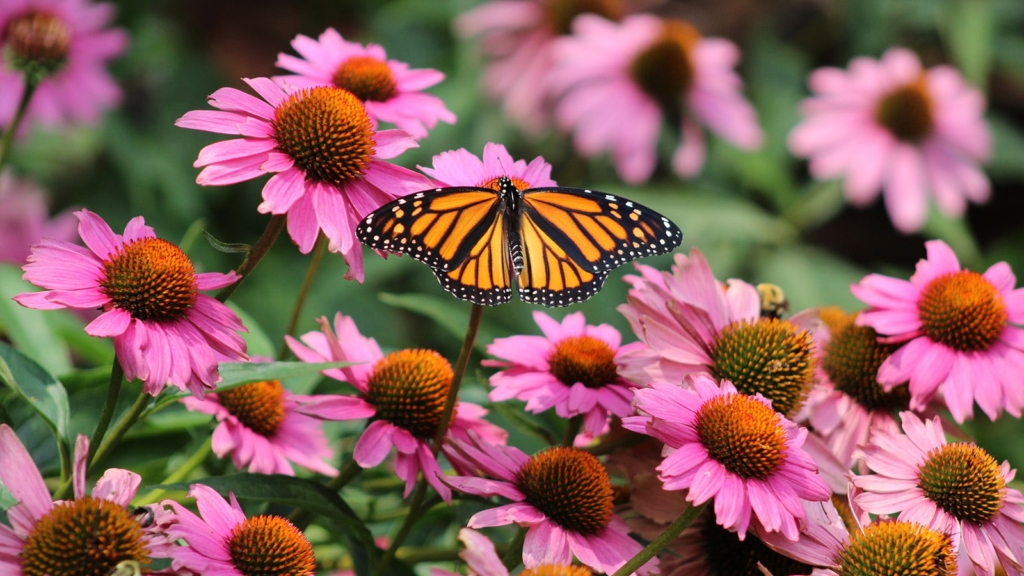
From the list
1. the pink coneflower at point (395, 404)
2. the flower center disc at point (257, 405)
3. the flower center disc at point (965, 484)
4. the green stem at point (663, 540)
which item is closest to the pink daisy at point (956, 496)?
the flower center disc at point (965, 484)

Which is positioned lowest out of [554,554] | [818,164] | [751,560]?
[818,164]

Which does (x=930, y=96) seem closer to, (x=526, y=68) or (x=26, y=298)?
(x=526, y=68)

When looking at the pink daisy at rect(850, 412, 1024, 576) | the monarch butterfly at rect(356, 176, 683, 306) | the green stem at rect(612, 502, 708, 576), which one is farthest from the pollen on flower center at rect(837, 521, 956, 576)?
the monarch butterfly at rect(356, 176, 683, 306)

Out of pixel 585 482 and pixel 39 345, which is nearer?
pixel 585 482

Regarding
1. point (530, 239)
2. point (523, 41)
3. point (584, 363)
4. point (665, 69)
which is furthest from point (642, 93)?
point (584, 363)

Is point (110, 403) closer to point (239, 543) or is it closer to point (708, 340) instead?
point (239, 543)

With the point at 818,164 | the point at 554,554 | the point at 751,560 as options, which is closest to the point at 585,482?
the point at 554,554
